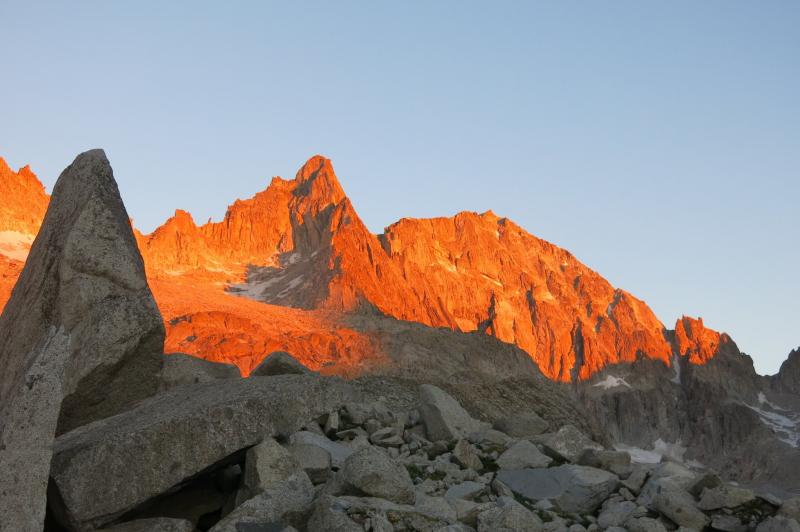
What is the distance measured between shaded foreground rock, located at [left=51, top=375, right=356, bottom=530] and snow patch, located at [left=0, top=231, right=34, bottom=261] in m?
145

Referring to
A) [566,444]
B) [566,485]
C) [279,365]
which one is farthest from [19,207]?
[566,485]

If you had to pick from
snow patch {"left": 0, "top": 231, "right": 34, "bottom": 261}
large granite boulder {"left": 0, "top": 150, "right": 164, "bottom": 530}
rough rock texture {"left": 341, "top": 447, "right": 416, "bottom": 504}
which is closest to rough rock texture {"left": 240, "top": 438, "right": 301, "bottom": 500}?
rough rock texture {"left": 341, "top": 447, "right": 416, "bottom": 504}

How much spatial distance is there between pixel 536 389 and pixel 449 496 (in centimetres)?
4920

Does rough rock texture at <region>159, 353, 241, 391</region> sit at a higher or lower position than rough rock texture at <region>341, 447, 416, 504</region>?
higher

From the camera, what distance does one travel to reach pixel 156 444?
9.79 meters

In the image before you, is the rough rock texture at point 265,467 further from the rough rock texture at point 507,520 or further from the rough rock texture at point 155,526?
the rough rock texture at point 507,520

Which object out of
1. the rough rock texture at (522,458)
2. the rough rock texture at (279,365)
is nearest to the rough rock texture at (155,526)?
the rough rock texture at (522,458)

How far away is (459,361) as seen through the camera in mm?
93625

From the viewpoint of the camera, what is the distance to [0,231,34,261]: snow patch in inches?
5625

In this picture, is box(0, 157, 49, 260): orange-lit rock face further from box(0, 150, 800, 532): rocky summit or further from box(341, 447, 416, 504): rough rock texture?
box(341, 447, 416, 504): rough rock texture

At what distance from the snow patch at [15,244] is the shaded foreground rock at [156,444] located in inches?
5724

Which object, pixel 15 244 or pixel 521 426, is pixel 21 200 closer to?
pixel 15 244

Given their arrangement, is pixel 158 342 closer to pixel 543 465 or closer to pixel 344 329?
pixel 543 465

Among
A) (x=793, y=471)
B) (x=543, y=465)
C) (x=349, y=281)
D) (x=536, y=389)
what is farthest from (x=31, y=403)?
(x=793, y=471)
